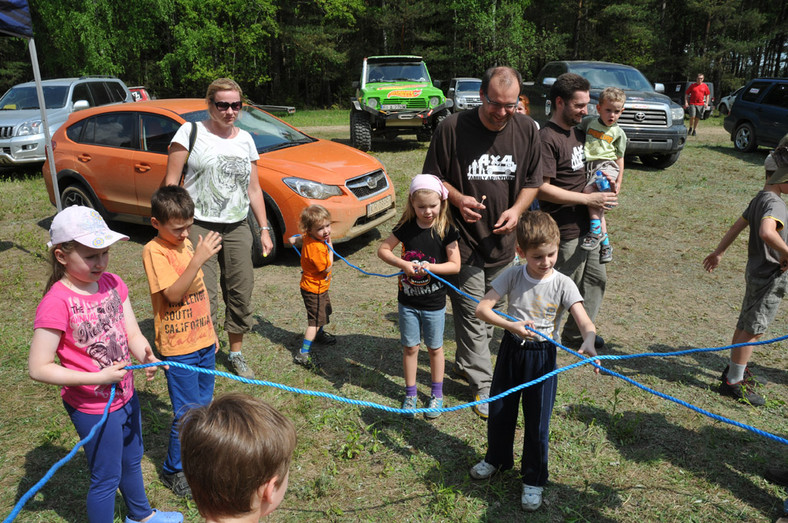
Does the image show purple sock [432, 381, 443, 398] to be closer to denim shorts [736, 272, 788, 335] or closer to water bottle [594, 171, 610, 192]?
water bottle [594, 171, 610, 192]

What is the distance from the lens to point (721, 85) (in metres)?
30.7

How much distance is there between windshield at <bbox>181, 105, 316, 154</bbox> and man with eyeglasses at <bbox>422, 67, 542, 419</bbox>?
3852mm

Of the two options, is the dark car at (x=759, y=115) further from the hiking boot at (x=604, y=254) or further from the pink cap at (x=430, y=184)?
the pink cap at (x=430, y=184)

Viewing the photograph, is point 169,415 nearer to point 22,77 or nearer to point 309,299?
point 309,299

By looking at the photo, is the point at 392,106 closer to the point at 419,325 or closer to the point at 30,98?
the point at 30,98

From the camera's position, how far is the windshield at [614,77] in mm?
11859

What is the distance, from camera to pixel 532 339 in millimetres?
2641

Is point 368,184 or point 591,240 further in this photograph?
point 368,184

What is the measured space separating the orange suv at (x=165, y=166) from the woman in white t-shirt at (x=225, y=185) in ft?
7.15

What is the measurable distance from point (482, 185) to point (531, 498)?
1.89m

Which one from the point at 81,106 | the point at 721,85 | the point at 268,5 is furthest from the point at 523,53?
the point at 81,106

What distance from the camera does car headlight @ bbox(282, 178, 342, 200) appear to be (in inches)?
245

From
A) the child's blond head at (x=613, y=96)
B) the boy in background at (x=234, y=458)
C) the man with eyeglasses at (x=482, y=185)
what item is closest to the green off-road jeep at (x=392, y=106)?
the child's blond head at (x=613, y=96)

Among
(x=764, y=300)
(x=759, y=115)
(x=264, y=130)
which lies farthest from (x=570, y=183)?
(x=759, y=115)
